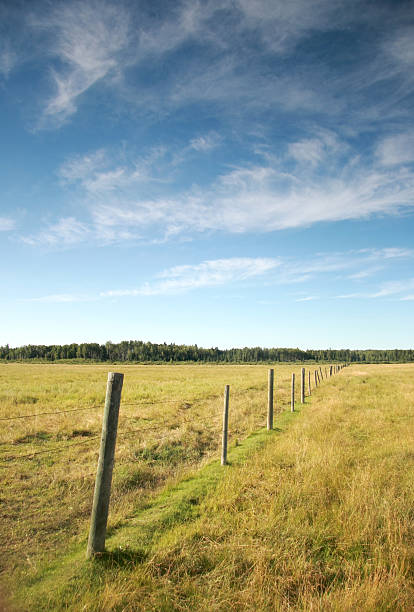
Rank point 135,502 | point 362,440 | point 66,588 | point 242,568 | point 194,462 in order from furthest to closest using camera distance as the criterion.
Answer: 1. point 362,440
2. point 194,462
3. point 135,502
4. point 242,568
5. point 66,588

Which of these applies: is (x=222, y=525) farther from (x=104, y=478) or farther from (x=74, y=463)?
(x=74, y=463)

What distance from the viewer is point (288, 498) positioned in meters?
5.21

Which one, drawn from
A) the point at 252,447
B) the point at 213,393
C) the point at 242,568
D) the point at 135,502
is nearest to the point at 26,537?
the point at 135,502

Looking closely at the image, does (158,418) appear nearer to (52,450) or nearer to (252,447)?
(52,450)

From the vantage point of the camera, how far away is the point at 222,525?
4621 millimetres

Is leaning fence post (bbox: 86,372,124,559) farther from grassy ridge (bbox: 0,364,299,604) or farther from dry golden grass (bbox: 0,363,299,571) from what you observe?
dry golden grass (bbox: 0,363,299,571)

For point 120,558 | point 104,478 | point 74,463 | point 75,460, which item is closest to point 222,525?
point 120,558

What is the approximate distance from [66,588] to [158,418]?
432 inches

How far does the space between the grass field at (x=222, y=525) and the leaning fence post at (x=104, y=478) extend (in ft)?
0.74

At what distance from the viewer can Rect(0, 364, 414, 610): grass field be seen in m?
3.33

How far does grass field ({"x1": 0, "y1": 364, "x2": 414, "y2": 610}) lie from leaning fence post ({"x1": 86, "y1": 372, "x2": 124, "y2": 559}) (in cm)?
22

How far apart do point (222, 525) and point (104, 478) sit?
182cm

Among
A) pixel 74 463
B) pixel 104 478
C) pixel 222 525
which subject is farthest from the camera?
pixel 74 463

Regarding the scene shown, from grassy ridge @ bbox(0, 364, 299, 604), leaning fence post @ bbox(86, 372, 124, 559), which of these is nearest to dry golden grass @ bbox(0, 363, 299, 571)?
grassy ridge @ bbox(0, 364, 299, 604)
